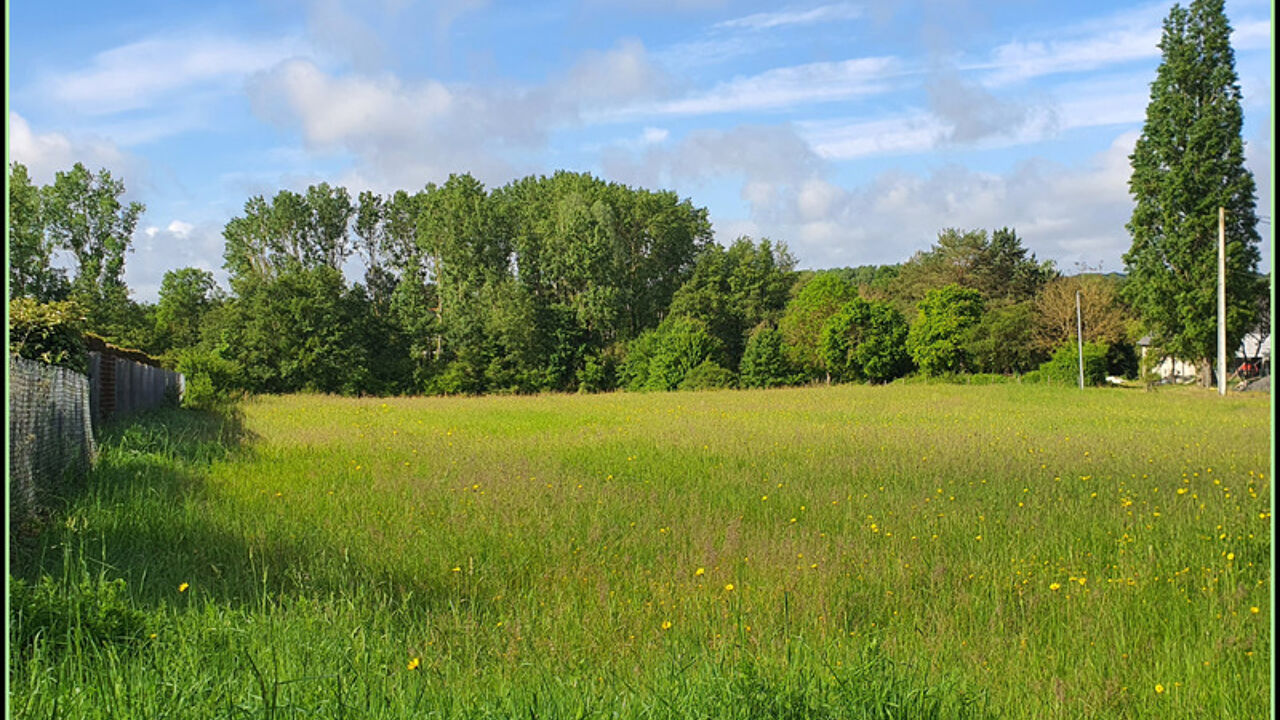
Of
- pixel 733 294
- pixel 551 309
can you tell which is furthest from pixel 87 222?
pixel 733 294

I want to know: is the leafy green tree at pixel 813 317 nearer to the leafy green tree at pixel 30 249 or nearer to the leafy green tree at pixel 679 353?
the leafy green tree at pixel 679 353

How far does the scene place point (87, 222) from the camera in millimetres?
34125

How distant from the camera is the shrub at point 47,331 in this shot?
8.99m

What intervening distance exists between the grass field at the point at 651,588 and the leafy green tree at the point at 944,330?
42.6m

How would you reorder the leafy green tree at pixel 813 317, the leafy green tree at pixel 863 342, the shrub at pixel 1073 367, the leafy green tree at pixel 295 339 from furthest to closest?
the leafy green tree at pixel 813 317 → the leafy green tree at pixel 863 342 → the shrub at pixel 1073 367 → the leafy green tree at pixel 295 339

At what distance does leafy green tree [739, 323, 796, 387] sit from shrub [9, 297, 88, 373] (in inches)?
1694

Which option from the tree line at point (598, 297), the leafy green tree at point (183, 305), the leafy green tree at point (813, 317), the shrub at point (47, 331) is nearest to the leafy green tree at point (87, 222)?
the tree line at point (598, 297)

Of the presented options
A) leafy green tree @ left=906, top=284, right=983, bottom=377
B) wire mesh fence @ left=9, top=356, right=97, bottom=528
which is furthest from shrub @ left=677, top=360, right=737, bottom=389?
wire mesh fence @ left=9, top=356, right=97, bottom=528

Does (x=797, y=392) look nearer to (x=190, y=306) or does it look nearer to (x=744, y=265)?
(x=744, y=265)

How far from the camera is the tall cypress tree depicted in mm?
31812

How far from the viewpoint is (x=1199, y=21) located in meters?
33.1

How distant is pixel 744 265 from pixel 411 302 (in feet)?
69.8

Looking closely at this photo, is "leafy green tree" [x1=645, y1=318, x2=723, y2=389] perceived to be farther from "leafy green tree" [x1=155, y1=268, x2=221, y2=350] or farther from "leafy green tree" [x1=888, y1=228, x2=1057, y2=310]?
"leafy green tree" [x1=155, y1=268, x2=221, y2=350]

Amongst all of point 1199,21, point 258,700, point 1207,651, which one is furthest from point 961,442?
point 1199,21
